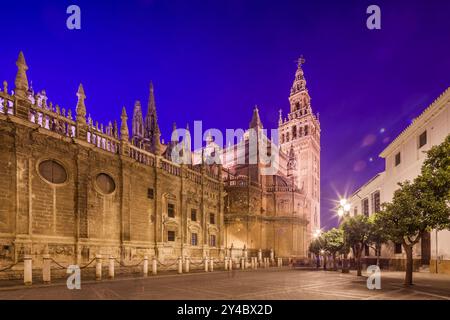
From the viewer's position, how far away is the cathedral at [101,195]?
18688 millimetres

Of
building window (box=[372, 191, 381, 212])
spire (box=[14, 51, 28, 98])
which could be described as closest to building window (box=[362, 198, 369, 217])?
building window (box=[372, 191, 381, 212])

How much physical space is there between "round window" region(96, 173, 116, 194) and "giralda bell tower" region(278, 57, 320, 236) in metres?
60.2

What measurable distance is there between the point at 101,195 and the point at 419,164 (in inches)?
1034

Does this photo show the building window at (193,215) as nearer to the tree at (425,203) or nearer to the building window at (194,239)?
the building window at (194,239)

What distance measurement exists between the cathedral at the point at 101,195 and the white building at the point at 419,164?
Result: 1680 cm

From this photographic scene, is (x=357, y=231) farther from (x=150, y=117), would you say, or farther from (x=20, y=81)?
(x=150, y=117)

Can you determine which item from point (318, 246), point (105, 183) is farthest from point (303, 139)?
point (105, 183)

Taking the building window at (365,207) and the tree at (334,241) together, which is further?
the building window at (365,207)

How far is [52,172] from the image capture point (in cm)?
2089

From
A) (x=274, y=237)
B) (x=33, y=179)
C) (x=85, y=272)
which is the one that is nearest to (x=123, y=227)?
(x=85, y=272)

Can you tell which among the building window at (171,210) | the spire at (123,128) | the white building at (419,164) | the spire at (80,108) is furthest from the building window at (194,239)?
the white building at (419,164)

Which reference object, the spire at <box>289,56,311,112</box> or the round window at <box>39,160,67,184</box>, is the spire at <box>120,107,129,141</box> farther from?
the spire at <box>289,56,311,112</box>

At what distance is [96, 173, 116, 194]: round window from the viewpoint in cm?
2401
